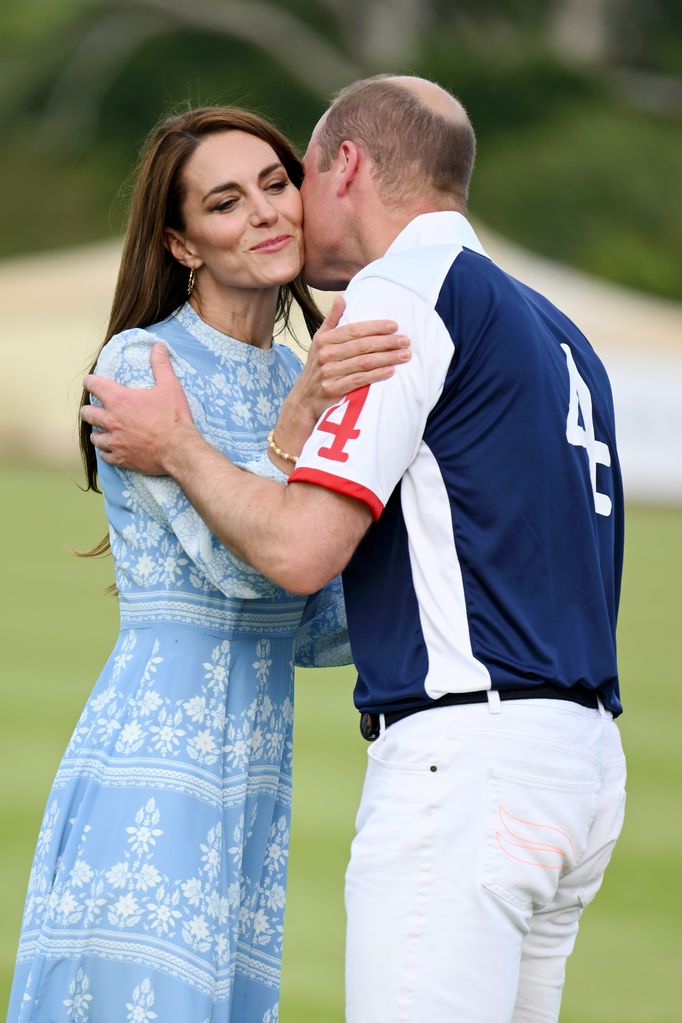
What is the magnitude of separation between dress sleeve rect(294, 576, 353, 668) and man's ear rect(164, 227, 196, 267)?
0.79 m

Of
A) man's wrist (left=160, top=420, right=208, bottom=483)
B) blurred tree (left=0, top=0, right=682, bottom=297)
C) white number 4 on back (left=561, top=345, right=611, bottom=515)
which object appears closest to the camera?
white number 4 on back (left=561, top=345, right=611, bottom=515)

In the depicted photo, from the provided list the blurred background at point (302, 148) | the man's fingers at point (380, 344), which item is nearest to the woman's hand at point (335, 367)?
the man's fingers at point (380, 344)

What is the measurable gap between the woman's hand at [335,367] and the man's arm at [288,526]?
150mm

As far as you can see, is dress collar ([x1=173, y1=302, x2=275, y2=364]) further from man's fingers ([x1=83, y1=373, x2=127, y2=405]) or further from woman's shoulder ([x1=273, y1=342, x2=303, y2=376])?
man's fingers ([x1=83, y1=373, x2=127, y2=405])

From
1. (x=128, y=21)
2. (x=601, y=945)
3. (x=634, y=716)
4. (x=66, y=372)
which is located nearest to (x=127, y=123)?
(x=128, y=21)

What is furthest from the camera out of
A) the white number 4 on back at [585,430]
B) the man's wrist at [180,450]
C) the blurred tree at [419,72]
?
the blurred tree at [419,72]

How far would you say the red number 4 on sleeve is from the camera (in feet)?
9.02

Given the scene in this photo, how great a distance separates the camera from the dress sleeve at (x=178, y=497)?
121 inches

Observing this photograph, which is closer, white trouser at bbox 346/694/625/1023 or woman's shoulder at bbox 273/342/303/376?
white trouser at bbox 346/694/625/1023

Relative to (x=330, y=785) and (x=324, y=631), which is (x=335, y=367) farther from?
(x=330, y=785)

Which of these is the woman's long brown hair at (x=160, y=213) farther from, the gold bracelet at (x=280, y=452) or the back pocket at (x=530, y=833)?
the back pocket at (x=530, y=833)

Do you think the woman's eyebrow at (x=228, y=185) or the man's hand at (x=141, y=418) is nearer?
the man's hand at (x=141, y=418)

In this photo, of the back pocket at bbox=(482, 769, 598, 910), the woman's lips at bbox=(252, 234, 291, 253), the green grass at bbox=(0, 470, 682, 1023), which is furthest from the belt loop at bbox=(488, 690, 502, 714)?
the green grass at bbox=(0, 470, 682, 1023)

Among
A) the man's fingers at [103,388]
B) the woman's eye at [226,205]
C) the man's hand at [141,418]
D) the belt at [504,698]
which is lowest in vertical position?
the belt at [504,698]
